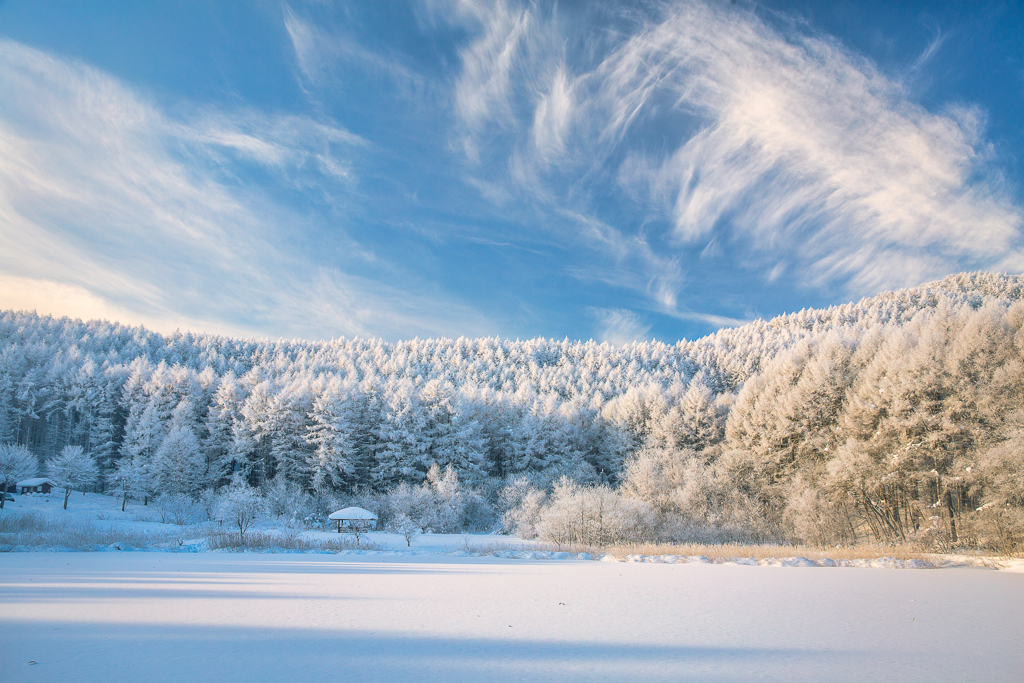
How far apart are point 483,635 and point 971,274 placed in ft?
464

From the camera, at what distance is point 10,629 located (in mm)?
5898

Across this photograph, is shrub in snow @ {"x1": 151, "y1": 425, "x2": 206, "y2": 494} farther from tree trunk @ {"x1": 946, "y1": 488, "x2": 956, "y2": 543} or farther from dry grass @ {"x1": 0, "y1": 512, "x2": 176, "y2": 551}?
tree trunk @ {"x1": 946, "y1": 488, "x2": 956, "y2": 543}

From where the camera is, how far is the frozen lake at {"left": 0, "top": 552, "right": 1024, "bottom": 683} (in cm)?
442

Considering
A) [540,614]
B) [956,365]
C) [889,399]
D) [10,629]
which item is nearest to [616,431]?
[889,399]

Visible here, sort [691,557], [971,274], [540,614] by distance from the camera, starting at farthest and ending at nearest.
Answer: [971,274] < [691,557] < [540,614]

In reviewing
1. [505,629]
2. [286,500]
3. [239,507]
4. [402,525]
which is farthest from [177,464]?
[505,629]

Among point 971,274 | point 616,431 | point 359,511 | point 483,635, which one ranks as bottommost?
point 359,511

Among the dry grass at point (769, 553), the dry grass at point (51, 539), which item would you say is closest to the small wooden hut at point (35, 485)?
the dry grass at point (51, 539)

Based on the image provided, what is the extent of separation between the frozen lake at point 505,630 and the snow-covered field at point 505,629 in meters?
0.03

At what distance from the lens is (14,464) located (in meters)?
46.6

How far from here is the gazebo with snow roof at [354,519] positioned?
31219 millimetres

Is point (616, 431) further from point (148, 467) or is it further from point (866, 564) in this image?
point (148, 467)

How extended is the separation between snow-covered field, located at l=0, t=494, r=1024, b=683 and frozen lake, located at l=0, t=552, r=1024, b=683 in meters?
0.03

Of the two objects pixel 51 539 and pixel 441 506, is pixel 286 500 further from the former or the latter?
pixel 51 539
